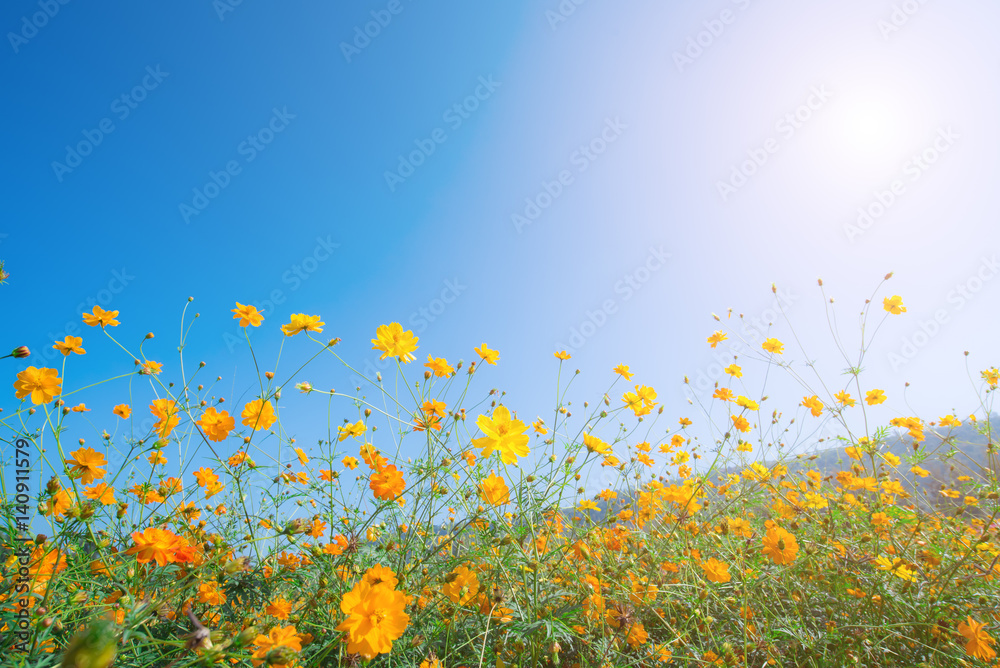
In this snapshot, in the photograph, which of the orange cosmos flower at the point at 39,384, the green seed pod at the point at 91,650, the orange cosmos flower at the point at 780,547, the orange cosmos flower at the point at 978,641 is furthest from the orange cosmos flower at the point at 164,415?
the orange cosmos flower at the point at 978,641

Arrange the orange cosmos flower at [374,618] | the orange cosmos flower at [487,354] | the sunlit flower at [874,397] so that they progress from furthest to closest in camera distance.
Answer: the sunlit flower at [874,397], the orange cosmos flower at [487,354], the orange cosmos flower at [374,618]

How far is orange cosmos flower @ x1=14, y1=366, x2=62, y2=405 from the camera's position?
1.48 meters

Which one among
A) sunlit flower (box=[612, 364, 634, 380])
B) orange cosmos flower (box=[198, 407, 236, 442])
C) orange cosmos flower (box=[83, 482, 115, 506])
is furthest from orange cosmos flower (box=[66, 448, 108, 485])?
sunlit flower (box=[612, 364, 634, 380])

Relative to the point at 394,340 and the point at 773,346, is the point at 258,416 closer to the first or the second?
the point at 394,340

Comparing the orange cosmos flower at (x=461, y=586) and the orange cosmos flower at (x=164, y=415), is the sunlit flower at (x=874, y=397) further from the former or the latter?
the orange cosmos flower at (x=164, y=415)

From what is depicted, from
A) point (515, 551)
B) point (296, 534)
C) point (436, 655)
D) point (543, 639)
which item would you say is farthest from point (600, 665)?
point (296, 534)

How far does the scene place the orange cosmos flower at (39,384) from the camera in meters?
1.48

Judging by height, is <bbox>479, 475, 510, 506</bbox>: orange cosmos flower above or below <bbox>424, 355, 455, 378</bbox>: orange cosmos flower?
below

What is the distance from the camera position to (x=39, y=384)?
4.93 ft

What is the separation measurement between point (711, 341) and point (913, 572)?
1.56 metres

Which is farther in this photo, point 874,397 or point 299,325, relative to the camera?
point 874,397

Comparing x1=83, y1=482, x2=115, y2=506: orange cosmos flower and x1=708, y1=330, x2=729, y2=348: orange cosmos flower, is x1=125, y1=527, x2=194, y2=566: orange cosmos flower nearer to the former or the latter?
x1=83, y1=482, x2=115, y2=506: orange cosmos flower

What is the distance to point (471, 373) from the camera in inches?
83.7

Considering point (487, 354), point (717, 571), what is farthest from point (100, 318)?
point (717, 571)
